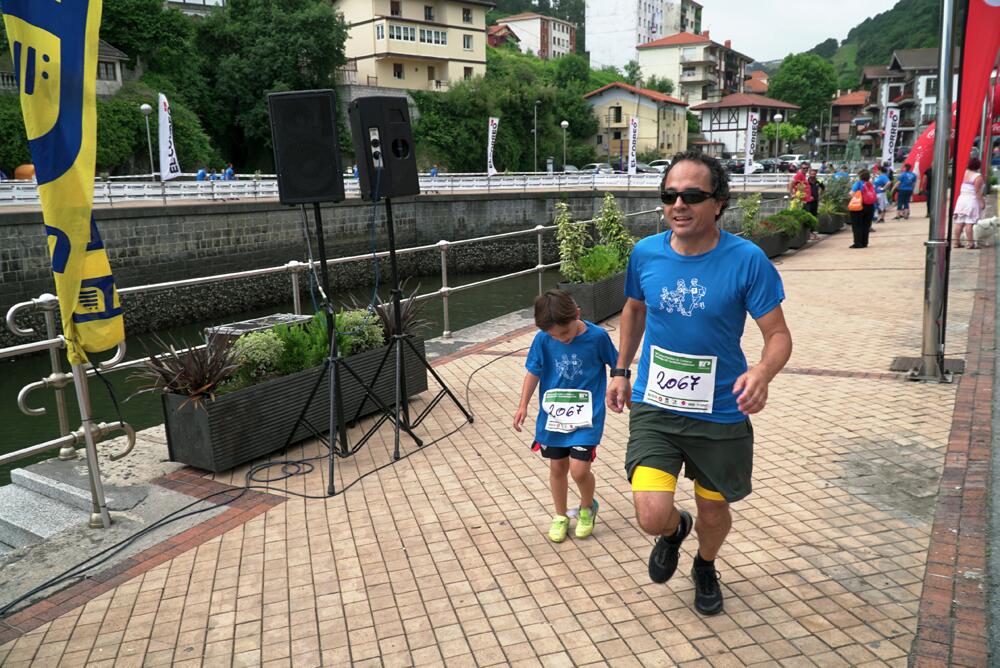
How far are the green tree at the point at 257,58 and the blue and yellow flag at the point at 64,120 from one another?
45708 mm

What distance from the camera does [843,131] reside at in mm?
133000

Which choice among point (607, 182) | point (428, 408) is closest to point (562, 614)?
point (428, 408)

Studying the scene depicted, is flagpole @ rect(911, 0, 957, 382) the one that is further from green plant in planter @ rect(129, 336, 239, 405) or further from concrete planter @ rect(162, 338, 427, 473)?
green plant in planter @ rect(129, 336, 239, 405)

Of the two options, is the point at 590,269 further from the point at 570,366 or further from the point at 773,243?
the point at 773,243

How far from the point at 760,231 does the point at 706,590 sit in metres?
14.4

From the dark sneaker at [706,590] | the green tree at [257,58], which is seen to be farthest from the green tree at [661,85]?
the dark sneaker at [706,590]

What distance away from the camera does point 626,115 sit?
82.8 meters

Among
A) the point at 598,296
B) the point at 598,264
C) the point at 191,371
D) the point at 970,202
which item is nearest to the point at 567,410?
the point at 191,371

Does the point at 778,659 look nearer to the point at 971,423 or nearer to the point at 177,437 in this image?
the point at 971,423

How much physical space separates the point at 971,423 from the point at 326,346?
482 cm

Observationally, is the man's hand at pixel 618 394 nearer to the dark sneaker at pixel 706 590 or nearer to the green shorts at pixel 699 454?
the green shorts at pixel 699 454

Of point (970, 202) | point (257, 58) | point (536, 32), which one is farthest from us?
point (536, 32)

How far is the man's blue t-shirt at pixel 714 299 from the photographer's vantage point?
307cm

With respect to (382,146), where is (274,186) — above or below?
below
